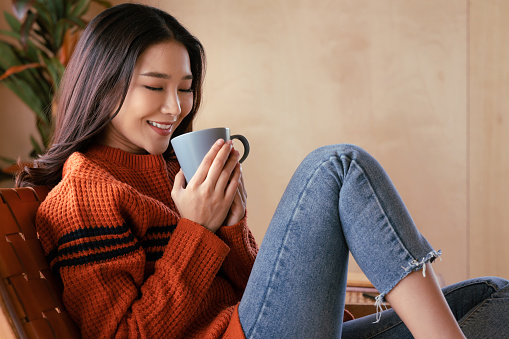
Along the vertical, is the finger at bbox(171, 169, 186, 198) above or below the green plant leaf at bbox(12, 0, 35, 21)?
below

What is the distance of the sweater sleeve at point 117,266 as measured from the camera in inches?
31.6

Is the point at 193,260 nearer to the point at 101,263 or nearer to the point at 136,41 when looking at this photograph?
the point at 101,263

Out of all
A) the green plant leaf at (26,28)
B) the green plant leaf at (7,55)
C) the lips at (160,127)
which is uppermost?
the green plant leaf at (26,28)

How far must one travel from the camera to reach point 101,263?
0.80 meters

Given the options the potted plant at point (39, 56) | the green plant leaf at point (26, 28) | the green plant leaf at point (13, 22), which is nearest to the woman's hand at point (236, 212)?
the potted plant at point (39, 56)

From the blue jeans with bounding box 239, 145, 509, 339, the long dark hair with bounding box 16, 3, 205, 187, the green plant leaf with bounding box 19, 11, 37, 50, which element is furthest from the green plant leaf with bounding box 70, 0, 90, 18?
the blue jeans with bounding box 239, 145, 509, 339

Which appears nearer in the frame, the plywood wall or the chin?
the chin

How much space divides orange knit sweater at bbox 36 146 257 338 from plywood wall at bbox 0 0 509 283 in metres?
1.46

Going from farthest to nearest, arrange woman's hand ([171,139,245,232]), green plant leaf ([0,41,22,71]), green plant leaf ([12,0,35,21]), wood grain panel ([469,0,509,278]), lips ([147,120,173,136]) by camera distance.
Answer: wood grain panel ([469,0,509,278]) → green plant leaf ([0,41,22,71]) → green plant leaf ([12,0,35,21]) → lips ([147,120,173,136]) → woman's hand ([171,139,245,232])

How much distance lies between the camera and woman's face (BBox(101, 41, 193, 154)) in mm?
965

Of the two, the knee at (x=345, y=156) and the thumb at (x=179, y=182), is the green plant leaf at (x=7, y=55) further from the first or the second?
the knee at (x=345, y=156)

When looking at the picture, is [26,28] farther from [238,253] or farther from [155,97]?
A: [238,253]

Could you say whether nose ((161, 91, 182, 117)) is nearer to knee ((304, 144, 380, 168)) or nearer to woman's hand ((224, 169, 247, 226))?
woman's hand ((224, 169, 247, 226))

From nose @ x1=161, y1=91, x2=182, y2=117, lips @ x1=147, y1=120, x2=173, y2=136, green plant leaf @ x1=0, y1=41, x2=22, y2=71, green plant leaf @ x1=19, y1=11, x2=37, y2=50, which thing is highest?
green plant leaf @ x1=19, y1=11, x2=37, y2=50
